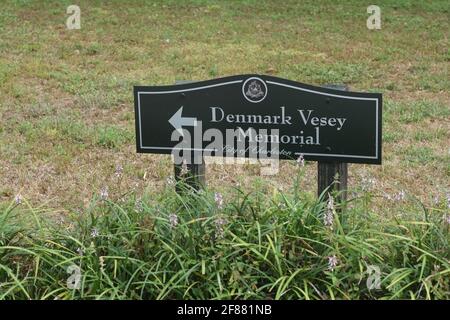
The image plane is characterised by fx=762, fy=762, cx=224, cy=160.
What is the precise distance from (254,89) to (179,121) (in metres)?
0.41

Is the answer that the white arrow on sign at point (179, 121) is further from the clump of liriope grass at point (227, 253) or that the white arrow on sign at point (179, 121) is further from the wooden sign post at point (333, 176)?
the wooden sign post at point (333, 176)

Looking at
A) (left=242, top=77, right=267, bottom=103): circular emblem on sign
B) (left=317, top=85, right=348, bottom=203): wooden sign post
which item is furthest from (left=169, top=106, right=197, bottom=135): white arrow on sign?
(left=317, top=85, right=348, bottom=203): wooden sign post

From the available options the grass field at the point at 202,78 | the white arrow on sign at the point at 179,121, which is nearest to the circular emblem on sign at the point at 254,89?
the white arrow on sign at the point at 179,121

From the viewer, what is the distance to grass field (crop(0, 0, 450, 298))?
3.20 m

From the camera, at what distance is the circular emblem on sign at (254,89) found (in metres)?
3.68

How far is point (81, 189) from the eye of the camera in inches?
215

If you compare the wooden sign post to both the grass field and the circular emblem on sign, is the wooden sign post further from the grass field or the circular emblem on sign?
the circular emblem on sign

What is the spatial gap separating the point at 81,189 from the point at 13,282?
7.85ft

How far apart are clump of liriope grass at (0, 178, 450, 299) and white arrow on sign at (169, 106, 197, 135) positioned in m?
0.40

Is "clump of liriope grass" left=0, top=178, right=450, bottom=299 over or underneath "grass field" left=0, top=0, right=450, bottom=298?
underneath

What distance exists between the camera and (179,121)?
380cm

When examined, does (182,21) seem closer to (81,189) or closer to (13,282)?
(81,189)

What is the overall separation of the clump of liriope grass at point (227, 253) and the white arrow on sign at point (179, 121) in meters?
0.40
